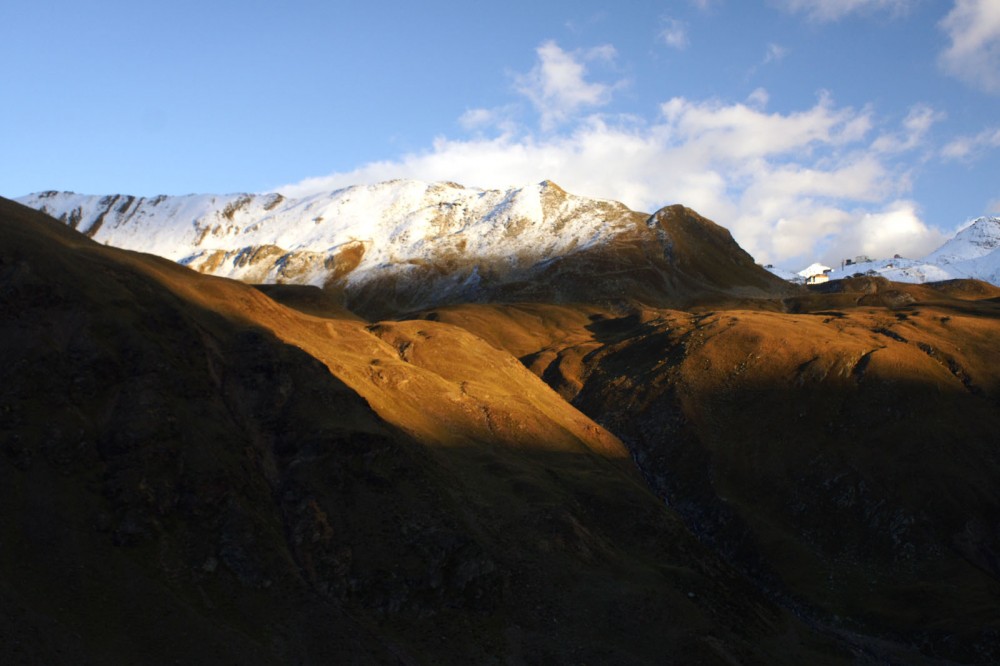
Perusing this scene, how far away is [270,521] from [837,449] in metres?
64.2

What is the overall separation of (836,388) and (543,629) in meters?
63.3

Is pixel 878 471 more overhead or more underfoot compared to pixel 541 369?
more underfoot

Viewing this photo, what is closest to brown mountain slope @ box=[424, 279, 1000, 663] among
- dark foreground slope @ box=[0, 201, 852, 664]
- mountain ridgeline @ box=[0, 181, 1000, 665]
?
mountain ridgeline @ box=[0, 181, 1000, 665]

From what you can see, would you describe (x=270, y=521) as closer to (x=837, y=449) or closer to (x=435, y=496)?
(x=435, y=496)

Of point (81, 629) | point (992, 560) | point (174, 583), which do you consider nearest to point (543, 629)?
point (174, 583)

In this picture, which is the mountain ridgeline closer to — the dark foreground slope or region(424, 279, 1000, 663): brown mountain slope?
the dark foreground slope

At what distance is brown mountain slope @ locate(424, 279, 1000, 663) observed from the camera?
75500mm

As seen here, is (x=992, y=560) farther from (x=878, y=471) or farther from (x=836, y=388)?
(x=836, y=388)

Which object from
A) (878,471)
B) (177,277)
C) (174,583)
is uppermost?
(177,277)

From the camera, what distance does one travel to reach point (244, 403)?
6488 cm

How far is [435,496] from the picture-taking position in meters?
62.1

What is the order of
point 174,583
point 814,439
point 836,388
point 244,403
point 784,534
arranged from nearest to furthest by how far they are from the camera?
point 174,583
point 244,403
point 784,534
point 814,439
point 836,388

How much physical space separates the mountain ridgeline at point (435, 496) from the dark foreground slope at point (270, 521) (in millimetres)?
192

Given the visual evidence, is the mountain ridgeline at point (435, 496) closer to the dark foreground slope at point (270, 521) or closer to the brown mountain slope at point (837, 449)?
the dark foreground slope at point (270, 521)
